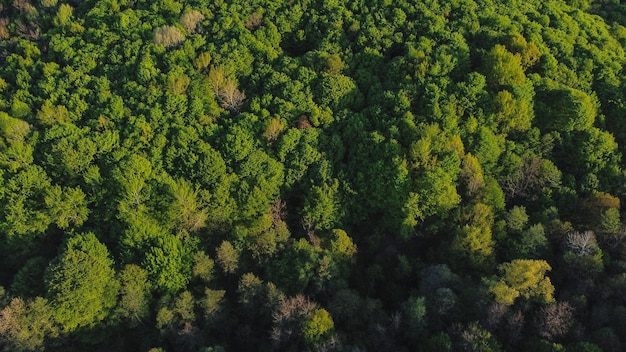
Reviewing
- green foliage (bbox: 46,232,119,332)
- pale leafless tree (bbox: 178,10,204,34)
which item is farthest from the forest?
pale leafless tree (bbox: 178,10,204,34)

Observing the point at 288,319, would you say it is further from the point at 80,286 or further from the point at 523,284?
the point at 523,284

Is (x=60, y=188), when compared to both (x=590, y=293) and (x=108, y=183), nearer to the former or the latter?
(x=108, y=183)

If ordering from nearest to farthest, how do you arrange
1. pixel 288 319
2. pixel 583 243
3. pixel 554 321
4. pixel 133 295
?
pixel 554 321, pixel 288 319, pixel 133 295, pixel 583 243

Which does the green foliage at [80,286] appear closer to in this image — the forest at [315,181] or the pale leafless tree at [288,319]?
the forest at [315,181]

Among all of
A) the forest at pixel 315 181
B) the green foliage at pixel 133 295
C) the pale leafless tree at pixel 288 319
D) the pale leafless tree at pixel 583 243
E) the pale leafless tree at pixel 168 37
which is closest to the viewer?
the pale leafless tree at pixel 288 319

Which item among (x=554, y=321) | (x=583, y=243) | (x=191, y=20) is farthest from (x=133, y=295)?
(x=583, y=243)

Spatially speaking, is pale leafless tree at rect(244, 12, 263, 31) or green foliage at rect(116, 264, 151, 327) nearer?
green foliage at rect(116, 264, 151, 327)

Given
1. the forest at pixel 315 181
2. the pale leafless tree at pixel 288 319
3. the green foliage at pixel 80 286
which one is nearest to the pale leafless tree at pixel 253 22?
the forest at pixel 315 181

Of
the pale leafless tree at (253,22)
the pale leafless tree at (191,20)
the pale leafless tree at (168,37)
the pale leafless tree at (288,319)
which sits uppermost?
the pale leafless tree at (253,22)

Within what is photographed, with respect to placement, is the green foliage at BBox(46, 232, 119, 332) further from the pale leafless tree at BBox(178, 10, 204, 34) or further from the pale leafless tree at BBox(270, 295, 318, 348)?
the pale leafless tree at BBox(178, 10, 204, 34)
